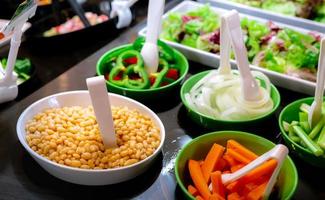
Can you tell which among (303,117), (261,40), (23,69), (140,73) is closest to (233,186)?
(303,117)

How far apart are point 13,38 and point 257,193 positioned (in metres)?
0.88

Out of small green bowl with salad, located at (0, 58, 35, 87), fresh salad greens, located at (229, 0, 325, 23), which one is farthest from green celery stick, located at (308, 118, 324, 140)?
small green bowl with salad, located at (0, 58, 35, 87)

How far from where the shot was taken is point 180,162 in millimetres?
1201

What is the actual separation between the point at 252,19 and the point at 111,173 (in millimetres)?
1209

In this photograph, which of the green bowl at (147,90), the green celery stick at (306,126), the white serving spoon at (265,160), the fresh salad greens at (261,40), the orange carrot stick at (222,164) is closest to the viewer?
the white serving spoon at (265,160)

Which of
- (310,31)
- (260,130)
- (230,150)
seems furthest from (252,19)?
(230,150)

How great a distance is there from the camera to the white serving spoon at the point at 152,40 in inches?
64.6

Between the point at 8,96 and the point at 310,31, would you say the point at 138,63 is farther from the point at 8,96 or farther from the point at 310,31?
the point at 310,31

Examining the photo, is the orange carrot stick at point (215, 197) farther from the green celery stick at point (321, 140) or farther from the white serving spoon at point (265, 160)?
the green celery stick at point (321, 140)

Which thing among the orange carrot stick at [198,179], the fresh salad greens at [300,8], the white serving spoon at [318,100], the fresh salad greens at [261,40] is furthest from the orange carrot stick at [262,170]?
the fresh salad greens at [300,8]

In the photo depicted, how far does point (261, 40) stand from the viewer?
1.88 m

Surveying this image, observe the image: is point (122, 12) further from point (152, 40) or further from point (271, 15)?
point (271, 15)

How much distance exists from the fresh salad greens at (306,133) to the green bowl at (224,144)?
112 millimetres

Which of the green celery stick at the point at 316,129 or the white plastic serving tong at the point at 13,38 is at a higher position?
the white plastic serving tong at the point at 13,38
